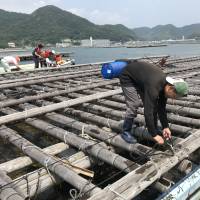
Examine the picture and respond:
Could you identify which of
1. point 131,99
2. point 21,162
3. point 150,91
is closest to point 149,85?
point 150,91

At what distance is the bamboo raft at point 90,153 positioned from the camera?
13.1 feet

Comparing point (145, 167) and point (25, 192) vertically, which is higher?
point (145, 167)

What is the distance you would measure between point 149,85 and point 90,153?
5.20ft

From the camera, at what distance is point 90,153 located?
500 centimetres

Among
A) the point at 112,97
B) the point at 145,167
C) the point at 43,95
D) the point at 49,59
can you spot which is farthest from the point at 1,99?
the point at 49,59

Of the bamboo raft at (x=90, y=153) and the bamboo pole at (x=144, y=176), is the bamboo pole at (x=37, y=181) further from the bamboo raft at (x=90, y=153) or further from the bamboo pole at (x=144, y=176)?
the bamboo pole at (x=144, y=176)

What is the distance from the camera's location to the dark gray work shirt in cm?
433

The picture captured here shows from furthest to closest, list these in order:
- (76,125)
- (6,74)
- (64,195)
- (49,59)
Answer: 1. (49,59)
2. (6,74)
3. (76,125)
4. (64,195)

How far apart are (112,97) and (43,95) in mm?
2092

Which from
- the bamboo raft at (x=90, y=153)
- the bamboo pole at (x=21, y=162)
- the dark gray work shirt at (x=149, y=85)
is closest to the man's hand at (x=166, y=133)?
the dark gray work shirt at (x=149, y=85)

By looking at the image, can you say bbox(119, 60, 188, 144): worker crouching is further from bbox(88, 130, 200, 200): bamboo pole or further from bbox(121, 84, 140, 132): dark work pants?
bbox(88, 130, 200, 200): bamboo pole

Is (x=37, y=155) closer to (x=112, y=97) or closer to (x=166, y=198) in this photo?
(x=166, y=198)

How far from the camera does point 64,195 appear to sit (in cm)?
509

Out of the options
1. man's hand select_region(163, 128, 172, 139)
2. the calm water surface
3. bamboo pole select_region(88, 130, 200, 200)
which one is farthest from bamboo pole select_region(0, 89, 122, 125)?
the calm water surface
